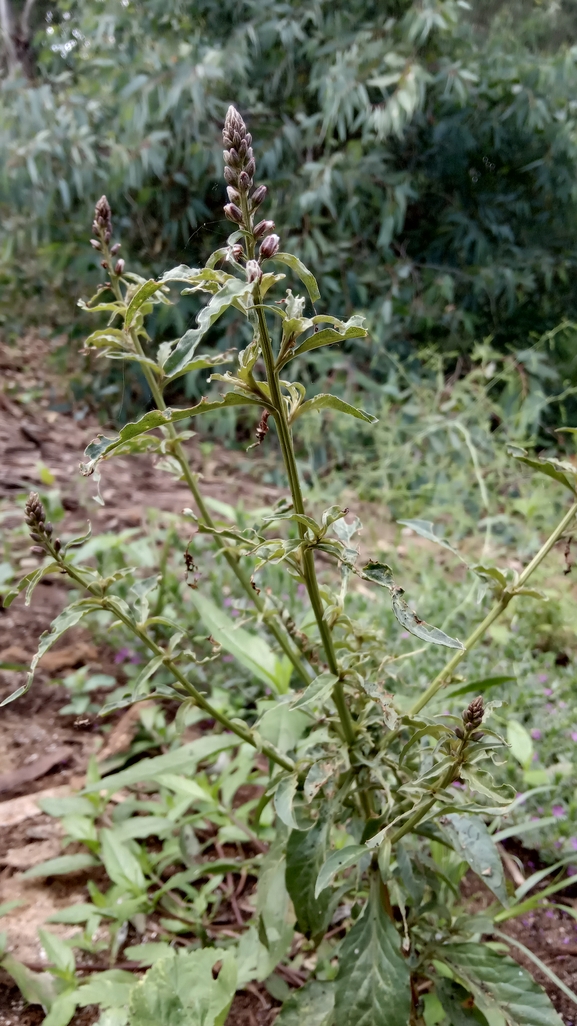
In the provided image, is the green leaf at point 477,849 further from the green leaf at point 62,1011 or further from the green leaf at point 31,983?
the green leaf at point 31,983

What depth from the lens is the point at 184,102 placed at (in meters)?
2.73

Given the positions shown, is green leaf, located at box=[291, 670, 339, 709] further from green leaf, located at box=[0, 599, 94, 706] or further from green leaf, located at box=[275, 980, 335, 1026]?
green leaf, located at box=[275, 980, 335, 1026]

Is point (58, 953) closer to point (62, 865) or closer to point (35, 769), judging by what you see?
point (62, 865)

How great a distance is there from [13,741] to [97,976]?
66 cm

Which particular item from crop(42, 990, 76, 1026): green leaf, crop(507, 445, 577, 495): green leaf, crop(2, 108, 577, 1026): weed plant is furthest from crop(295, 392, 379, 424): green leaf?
crop(42, 990, 76, 1026): green leaf

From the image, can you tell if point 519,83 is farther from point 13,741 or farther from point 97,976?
point 97,976

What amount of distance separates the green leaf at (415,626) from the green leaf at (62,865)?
2.81ft

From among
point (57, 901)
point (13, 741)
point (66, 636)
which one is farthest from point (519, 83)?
point (57, 901)

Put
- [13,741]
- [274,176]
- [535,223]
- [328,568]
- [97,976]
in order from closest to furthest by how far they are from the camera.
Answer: [97,976], [13,741], [328,568], [274,176], [535,223]

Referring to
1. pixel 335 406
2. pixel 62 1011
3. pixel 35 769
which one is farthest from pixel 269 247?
pixel 35 769

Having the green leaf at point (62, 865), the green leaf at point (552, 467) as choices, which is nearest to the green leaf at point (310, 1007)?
the green leaf at point (62, 865)

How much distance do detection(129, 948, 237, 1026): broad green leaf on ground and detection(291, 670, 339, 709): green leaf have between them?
0.41 m

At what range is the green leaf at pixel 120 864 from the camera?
3.44 feet

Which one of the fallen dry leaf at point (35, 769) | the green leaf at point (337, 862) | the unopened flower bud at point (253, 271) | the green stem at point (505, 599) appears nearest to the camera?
the unopened flower bud at point (253, 271)
